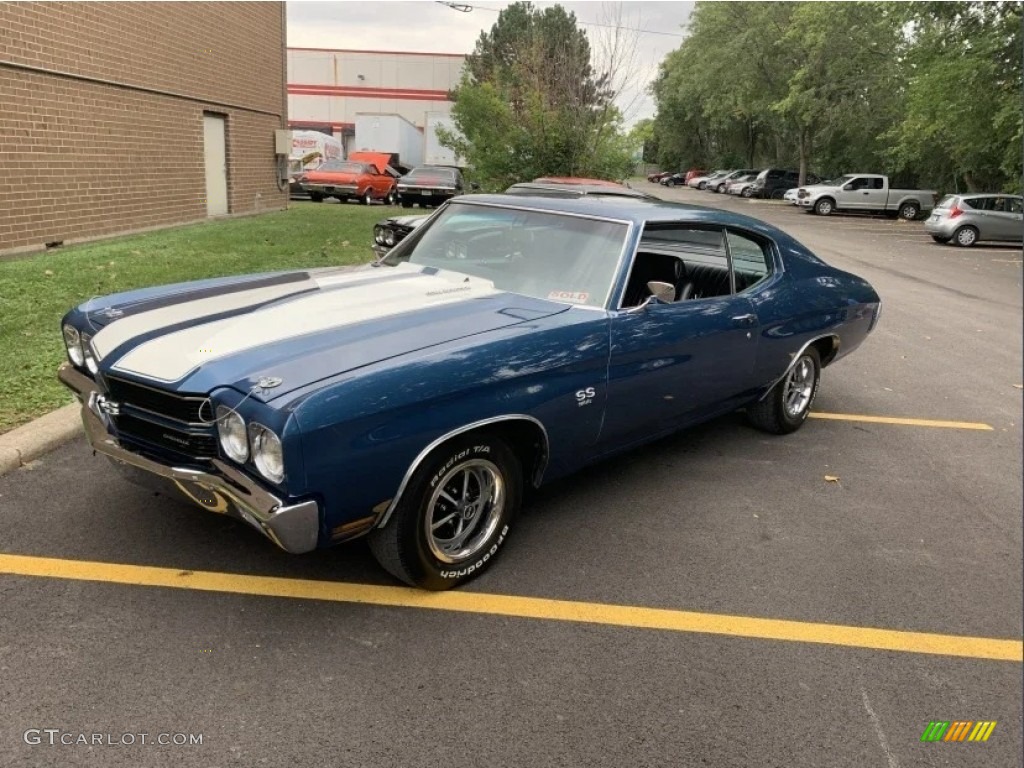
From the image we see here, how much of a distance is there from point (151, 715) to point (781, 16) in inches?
1586

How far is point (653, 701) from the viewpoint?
8.66ft

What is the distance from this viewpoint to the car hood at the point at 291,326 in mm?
2838

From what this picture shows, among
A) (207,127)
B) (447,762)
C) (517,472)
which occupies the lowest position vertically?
(447,762)

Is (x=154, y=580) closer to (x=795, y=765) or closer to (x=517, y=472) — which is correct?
(x=517, y=472)

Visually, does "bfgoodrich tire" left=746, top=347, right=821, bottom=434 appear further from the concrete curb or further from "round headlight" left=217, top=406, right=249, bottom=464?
the concrete curb

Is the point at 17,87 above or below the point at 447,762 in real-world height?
above


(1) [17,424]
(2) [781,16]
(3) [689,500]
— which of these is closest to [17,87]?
(1) [17,424]

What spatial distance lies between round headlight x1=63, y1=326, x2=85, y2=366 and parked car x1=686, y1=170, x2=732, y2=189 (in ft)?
174

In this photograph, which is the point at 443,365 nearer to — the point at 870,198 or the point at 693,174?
the point at 870,198

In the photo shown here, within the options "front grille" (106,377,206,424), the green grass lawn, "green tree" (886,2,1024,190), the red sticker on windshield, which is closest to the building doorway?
the green grass lawn

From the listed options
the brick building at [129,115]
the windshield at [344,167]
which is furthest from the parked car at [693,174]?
the brick building at [129,115]

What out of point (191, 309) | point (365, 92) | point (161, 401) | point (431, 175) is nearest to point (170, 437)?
point (161, 401)

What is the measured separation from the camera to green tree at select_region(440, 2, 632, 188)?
58.9 feet

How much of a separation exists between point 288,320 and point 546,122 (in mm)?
15577
